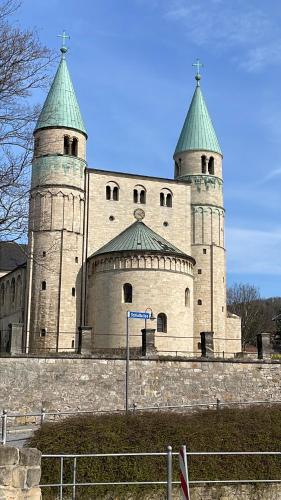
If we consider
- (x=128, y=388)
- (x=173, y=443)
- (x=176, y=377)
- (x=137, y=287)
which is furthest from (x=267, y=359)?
(x=173, y=443)

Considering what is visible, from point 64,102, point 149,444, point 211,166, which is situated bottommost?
point 149,444

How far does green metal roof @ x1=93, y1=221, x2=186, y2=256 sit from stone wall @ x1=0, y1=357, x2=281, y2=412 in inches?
489

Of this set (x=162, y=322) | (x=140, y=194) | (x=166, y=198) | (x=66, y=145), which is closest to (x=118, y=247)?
(x=162, y=322)

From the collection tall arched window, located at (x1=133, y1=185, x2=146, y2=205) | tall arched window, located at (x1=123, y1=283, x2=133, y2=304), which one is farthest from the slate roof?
tall arched window, located at (x1=123, y1=283, x2=133, y2=304)

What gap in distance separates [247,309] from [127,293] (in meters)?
42.0

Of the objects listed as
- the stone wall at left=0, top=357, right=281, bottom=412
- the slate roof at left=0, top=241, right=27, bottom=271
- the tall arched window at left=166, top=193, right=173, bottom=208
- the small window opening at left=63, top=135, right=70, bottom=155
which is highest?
the small window opening at left=63, top=135, right=70, bottom=155

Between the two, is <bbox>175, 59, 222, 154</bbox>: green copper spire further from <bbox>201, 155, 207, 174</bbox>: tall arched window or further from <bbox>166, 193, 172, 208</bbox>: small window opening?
<bbox>166, 193, 172, 208</bbox>: small window opening

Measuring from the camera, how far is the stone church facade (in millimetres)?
42938

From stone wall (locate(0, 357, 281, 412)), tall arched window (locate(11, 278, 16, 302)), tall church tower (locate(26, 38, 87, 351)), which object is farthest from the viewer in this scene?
tall arched window (locate(11, 278, 16, 302))

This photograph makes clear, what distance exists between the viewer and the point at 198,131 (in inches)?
2142

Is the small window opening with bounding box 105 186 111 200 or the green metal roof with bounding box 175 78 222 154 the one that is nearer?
the small window opening with bounding box 105 186 111 200

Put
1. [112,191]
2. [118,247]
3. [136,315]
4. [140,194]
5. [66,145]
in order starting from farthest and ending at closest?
[140,194], [112,191], [66,145], [118,247], [136,315]

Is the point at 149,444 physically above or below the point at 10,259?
below

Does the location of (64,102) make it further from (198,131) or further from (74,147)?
(198,131)
